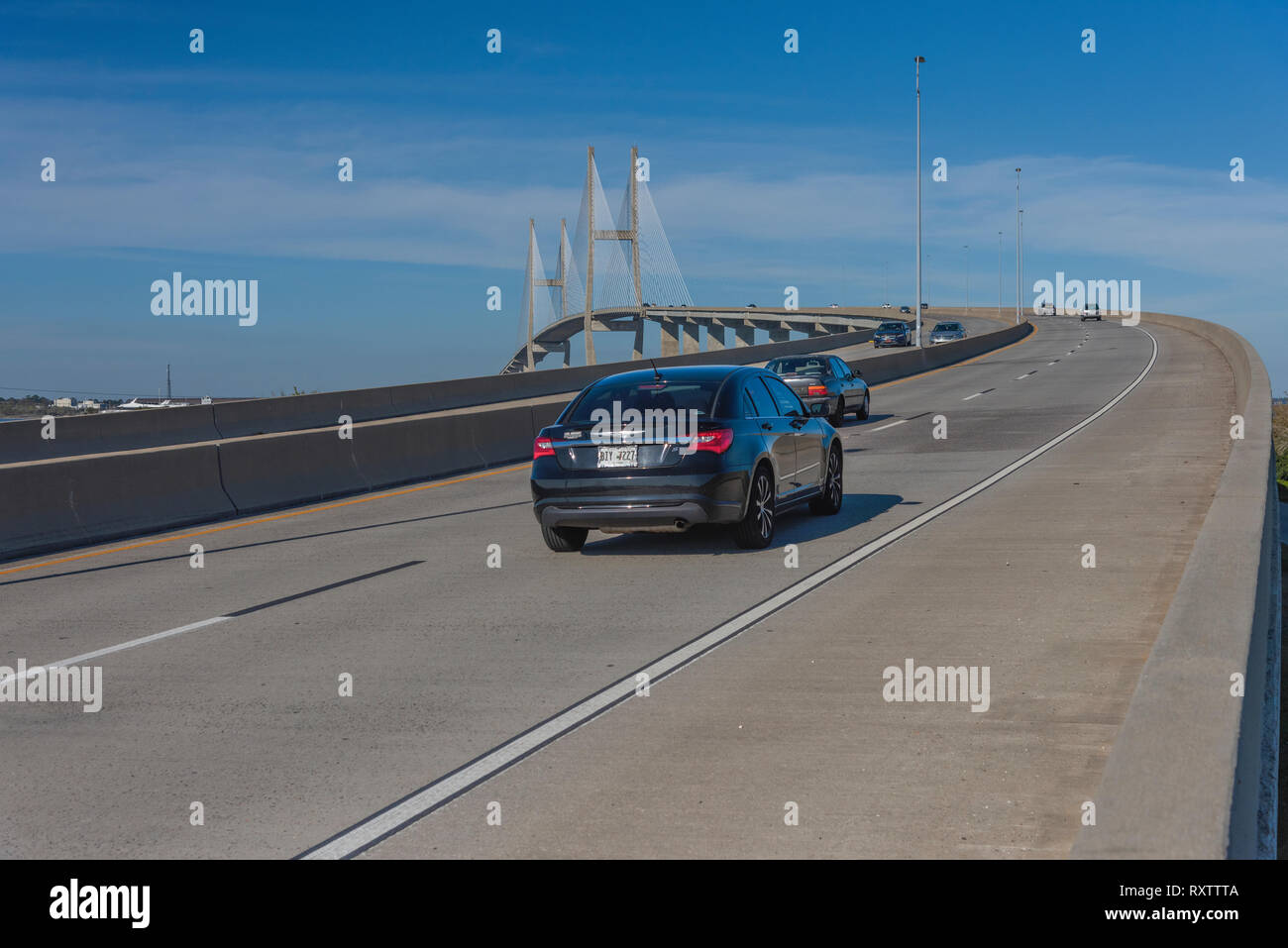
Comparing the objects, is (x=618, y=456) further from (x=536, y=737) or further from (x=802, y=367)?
(x=802, y=367)

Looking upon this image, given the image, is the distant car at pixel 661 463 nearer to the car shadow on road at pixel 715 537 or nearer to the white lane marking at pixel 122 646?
the car shadow on road at pixel 715 537

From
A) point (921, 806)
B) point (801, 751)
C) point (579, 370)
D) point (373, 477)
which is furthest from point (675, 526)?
point (579, 370)

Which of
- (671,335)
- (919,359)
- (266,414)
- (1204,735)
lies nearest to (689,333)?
(671,335)

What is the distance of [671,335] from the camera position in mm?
117000

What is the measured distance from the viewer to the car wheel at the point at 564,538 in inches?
488

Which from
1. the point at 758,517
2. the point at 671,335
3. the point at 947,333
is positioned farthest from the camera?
the point at 671,335

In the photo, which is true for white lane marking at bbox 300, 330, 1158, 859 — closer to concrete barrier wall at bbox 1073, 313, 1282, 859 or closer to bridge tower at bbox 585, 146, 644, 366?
concrete barrier wall at bbox 1073, 313, 1282, 859

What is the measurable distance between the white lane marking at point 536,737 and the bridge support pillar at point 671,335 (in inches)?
3968

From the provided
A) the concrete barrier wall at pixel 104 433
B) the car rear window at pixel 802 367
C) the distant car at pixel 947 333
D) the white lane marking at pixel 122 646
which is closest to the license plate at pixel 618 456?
the white lane marking at pixel 122 646

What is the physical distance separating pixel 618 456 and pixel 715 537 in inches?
76.6

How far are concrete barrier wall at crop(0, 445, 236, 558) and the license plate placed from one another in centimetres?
605

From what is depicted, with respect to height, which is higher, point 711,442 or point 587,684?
point 711,442

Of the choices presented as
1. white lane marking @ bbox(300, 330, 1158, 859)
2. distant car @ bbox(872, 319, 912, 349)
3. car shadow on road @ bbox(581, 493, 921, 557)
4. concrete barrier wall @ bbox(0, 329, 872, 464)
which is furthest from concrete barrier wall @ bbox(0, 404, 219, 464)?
distant car @ bbox(872, 319, 912, 349)
